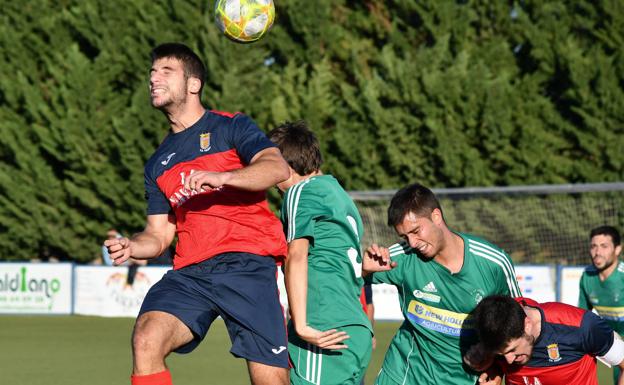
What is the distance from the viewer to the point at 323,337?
4883mm

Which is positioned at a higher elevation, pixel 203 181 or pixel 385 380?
pixel 203 181

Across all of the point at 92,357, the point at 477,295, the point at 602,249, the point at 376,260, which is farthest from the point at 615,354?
the point at 92,357

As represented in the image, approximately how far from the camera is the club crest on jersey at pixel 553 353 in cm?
561

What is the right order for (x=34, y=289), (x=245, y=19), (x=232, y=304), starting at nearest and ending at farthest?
(x=232, y=304)
(x=245, y=19)
(x=34, y=289)

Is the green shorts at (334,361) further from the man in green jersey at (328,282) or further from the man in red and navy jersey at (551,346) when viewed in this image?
the man in red and navy jersey at (551,346)

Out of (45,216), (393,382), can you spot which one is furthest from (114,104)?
(393,382)

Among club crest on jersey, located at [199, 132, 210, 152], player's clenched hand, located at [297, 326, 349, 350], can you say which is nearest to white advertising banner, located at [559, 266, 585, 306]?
player's clenched hand, located at [297, 326, 349, 350]

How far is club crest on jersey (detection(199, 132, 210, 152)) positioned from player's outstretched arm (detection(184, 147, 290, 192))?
0.44m

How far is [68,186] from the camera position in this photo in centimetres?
2633

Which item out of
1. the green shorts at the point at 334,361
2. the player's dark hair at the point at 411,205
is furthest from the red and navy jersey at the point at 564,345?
the green shorts at the point at 334,361

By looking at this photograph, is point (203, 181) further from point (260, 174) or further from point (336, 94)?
point (336, 94)

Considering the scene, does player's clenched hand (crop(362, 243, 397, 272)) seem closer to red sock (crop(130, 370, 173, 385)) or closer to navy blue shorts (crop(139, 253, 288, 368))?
navy blue shorts (crop(139, 253, 288, 368))

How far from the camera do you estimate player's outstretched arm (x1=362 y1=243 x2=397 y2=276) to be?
17.9ft

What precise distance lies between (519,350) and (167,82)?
2350mm
